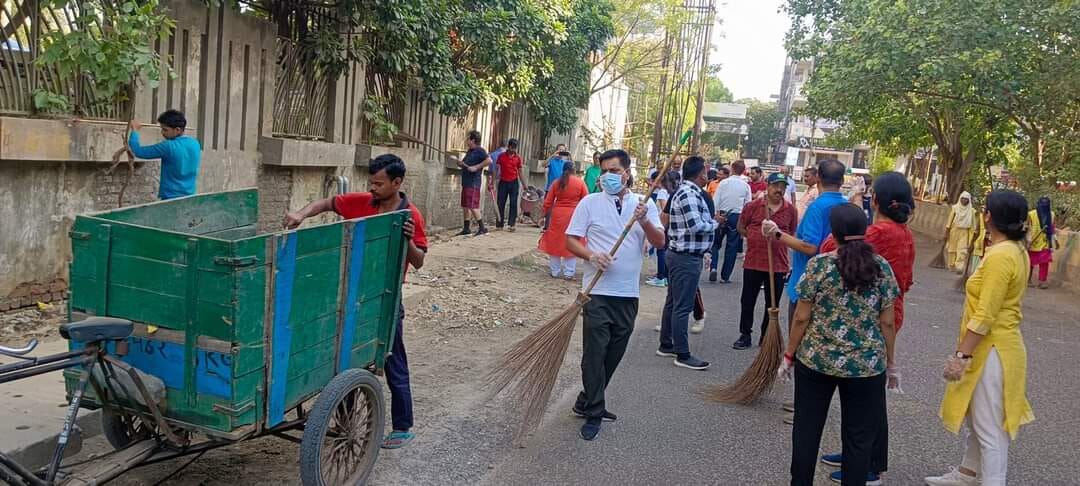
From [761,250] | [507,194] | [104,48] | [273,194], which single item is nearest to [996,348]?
[761,250]

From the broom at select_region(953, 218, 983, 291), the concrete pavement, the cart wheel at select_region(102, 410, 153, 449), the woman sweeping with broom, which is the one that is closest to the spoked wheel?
the cart wheel at select_region(102, 410, 153, 449)

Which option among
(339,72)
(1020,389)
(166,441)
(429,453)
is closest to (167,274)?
(166,441)

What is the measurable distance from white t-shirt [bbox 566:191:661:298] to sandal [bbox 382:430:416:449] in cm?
135

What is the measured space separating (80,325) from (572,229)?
2.88m

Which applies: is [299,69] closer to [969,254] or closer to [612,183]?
[612,183]

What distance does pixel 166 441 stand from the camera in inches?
134

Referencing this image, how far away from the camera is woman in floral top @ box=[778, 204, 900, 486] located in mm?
3859

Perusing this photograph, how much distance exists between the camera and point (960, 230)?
1483 cm

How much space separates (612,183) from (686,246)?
189 centimetres

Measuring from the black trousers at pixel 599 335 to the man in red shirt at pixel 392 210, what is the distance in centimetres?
108

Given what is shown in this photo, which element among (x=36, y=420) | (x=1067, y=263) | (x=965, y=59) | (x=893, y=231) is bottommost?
(x=36, y=420)

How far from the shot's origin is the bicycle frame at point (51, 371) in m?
2.79

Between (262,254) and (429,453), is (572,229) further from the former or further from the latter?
(262,254)

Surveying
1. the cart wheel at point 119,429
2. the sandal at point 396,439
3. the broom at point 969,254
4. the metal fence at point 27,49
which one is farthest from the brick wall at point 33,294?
the broom at point 969,254
